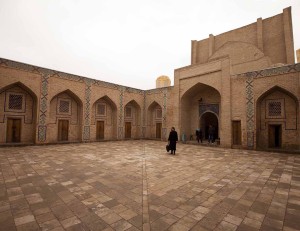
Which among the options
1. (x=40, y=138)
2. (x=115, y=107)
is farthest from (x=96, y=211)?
(x=115, y=107)

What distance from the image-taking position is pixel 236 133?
10734 mm

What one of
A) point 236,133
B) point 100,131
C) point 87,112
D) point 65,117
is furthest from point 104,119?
point 236,133

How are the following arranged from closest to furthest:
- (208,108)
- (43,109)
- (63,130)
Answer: (43,109), (63,130), (208,108)

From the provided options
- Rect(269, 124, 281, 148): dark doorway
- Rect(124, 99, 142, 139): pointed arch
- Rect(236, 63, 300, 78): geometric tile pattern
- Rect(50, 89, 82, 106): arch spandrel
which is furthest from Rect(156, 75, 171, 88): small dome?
Rect(269, 124, 281, 148): dark doorway

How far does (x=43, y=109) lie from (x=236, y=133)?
12.1 metres

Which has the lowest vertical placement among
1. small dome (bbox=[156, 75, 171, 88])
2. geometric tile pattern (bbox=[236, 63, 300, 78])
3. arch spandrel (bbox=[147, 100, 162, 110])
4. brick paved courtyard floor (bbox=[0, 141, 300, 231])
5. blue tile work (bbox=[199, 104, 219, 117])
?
brick paved courtyard floor (bbox=[0, 141, 300, 231])

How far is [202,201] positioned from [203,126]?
11.8 metres

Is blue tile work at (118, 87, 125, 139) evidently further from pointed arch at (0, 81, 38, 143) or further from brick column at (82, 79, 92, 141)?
pointed arch at (0, 81, 38, 143)

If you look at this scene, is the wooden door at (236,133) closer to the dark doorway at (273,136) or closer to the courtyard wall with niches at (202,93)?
the courtyard wall with niches at (202,93)

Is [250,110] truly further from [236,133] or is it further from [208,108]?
[208,108]

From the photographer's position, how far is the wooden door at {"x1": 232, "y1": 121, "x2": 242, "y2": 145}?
10609mm

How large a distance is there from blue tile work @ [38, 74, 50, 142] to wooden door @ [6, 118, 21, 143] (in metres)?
1.13

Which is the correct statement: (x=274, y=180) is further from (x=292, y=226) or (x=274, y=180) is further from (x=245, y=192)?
(x=292, y=226)

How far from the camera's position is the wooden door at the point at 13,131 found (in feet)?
32.4
